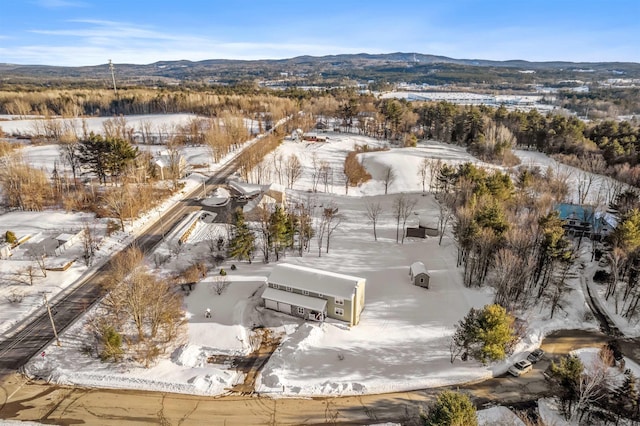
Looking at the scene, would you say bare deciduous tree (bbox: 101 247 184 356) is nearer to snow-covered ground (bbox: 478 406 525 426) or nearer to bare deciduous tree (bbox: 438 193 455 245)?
snow-covered ground (bbox: 478 406 525 426)

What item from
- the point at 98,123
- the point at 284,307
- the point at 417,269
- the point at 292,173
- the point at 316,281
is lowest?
the point at 284,307

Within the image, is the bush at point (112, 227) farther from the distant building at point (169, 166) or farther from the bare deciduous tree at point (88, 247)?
the distant building at point (169, 166)

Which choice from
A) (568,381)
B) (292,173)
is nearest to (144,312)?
(568,381)

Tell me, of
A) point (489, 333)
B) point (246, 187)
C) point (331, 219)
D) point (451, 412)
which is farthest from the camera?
point (246, 187)

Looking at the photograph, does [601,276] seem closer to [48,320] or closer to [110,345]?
[110,345]

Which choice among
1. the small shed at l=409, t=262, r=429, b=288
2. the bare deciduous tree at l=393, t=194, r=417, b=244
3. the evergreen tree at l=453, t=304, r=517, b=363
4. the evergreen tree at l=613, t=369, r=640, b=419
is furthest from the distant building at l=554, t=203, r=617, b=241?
the evergreen tree at l=613, t=369, r=640, b=419

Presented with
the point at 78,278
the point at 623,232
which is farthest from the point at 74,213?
the point at 623,232

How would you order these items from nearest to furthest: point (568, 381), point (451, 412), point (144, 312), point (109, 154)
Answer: point (451, 412) → point (568, 381) → point (144, 312) → point (109, 154)
